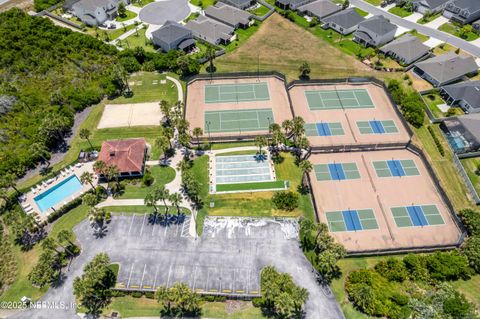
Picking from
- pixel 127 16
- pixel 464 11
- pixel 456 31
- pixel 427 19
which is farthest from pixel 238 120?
pixel 464 11

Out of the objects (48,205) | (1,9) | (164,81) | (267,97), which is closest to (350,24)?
(267,97)

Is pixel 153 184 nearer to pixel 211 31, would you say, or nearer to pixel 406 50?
pixel 211 31

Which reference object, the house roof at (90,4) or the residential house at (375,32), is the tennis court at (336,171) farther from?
the house roof at (90,4)

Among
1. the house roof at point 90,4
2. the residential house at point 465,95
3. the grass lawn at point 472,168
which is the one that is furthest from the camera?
the house roof at point 90,4

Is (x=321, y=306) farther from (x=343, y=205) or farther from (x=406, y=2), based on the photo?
(x=406, y=2)

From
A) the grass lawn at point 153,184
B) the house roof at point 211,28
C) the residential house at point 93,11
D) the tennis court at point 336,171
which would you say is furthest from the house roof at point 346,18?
the residential house at point 93,11

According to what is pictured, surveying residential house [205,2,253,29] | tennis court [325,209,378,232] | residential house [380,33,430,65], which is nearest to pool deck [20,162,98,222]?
tennis court [325,209,378,232]

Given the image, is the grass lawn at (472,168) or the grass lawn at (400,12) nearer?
the grass lawn at (472,168)
